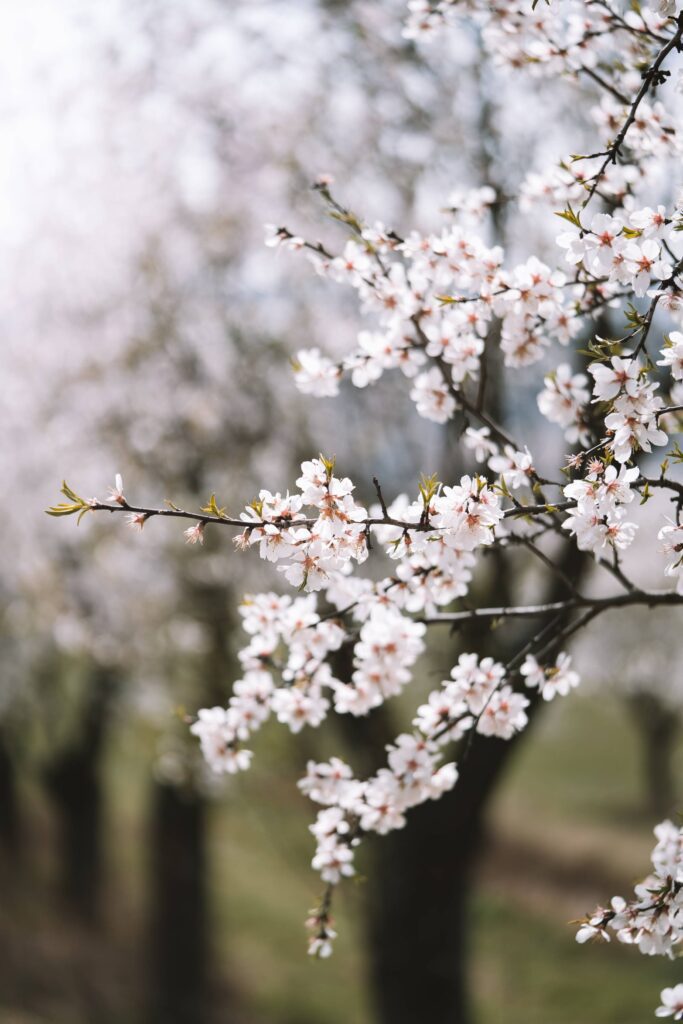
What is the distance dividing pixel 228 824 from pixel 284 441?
13573 millimetres

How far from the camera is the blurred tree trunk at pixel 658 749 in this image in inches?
760

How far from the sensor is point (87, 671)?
13.3 m

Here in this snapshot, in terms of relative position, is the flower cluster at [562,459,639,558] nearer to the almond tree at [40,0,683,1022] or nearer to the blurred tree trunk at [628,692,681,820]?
the almond tree at [40,0,683,1022]

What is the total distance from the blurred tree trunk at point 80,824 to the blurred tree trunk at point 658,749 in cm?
1163

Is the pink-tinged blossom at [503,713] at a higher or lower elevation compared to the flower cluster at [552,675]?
lower

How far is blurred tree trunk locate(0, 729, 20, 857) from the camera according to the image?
15359 mm

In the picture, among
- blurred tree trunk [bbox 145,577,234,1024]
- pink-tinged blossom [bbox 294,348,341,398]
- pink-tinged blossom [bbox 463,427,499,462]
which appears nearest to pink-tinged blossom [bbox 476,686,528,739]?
pink-tinged blossom [bbox 463,427,499,462]

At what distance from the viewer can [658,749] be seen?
19828 millimetres

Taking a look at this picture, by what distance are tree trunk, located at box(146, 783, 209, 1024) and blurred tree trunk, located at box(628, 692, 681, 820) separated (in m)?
11.3

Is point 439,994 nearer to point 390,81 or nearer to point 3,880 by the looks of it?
point 390,81

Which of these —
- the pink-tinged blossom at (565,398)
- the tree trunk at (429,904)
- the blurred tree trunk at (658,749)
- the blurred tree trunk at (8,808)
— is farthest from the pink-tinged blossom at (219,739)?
the blurred tree trunk at (658,749)

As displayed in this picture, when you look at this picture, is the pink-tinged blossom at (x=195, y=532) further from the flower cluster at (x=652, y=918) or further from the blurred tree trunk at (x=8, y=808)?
the blurred tree trunk at (x=8, y=808)

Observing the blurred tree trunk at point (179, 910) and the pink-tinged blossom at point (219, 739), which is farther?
the blurred tree trunk at point (179, 910)

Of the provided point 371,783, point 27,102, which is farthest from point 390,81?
point 371,783
